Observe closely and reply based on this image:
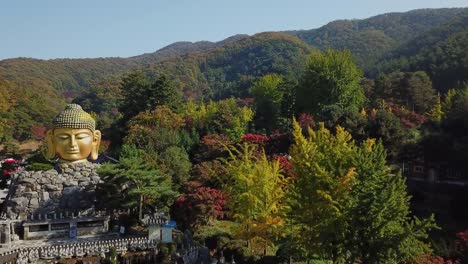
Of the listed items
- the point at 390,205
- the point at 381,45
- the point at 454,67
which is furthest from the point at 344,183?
the point at 381,45

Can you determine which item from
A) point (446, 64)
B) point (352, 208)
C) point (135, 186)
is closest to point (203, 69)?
point (446, 64)

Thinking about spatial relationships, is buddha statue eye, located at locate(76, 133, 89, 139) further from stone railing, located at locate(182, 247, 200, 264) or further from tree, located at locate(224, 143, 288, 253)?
tree, located at locate(224, 143, 288, 253)

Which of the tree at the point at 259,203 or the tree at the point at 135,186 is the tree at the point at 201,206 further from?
the tree at the point at 259,203

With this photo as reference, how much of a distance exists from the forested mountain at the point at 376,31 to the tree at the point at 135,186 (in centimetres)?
8753

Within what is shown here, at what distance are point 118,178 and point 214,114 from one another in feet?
63.2

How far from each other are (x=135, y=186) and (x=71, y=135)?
15.7ft

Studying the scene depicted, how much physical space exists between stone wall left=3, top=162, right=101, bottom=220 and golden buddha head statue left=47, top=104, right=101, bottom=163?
66 cm

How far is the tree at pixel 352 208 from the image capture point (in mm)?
13406

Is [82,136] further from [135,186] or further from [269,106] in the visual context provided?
[269,106]

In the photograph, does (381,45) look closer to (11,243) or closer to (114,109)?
(114,109)

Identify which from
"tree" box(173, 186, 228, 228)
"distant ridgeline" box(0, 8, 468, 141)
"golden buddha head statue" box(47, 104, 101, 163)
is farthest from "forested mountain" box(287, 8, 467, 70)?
"tree" box(173, 186, 228, 228)

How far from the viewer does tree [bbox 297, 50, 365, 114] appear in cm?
3584

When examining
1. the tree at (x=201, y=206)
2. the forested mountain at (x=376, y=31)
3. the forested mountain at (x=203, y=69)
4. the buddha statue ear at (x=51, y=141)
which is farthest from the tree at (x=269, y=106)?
the forested mountain at (x=376, y=31)

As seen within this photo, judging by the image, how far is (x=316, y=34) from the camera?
18238 cm
